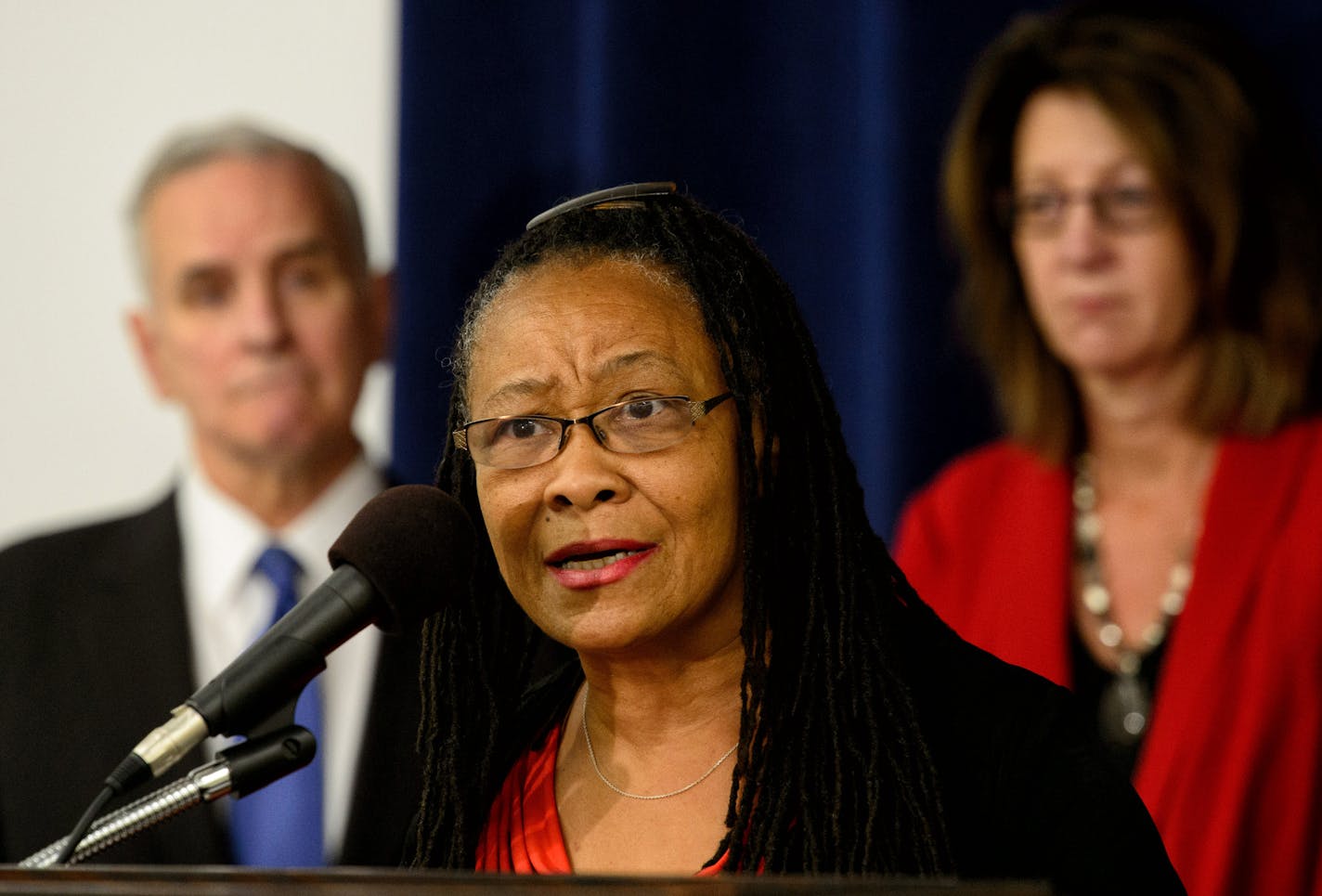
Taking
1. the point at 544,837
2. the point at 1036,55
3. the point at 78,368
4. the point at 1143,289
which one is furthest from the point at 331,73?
the point at 544,837

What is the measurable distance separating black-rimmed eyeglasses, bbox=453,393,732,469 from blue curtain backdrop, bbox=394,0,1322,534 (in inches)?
50.3

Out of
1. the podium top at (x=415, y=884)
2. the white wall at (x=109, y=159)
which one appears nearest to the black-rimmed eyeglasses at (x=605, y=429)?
the podium top at (x=415, y=884)

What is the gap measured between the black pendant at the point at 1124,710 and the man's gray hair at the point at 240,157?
1.37 metres

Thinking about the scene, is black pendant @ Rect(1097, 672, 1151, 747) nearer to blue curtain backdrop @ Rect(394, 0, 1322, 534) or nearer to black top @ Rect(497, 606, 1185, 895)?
blue curtain backdrop @ Rect(394, 0, 1322, 534)

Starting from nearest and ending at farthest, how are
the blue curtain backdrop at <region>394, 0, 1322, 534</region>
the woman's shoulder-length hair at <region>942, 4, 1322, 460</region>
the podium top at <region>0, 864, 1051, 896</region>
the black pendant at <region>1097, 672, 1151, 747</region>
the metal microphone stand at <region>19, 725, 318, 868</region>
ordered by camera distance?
the podium top at <region>0, 864, 1051, 896</region>, the metal microphone stand at <region>19, 725, 318, 868</region>, the black pendant at <region>1097, 672, 1151, 747</region>, the woman's shoulder-length hair at <region>942, 4, 1322, 460</region>, the blue curtain backdrop at <region>394, 0, 1322, 534</region>

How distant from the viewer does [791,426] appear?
159 cm

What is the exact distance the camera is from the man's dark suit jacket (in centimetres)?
239

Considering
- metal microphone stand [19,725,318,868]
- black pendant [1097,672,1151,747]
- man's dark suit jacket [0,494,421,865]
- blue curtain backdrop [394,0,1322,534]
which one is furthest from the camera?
blue curtain backdrop [394,0,1322,534]

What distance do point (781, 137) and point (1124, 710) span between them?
1.15 meters

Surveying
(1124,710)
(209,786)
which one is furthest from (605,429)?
(1124,710)

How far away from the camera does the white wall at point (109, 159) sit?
8.87 ft

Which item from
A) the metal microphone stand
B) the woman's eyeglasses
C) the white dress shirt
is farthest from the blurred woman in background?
the metal microphone stand

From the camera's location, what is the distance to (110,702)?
246 centimetres

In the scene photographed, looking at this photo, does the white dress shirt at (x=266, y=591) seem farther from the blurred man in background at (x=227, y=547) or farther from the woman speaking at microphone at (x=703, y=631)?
the woman speaking at microphone at (x=703, y=631)
